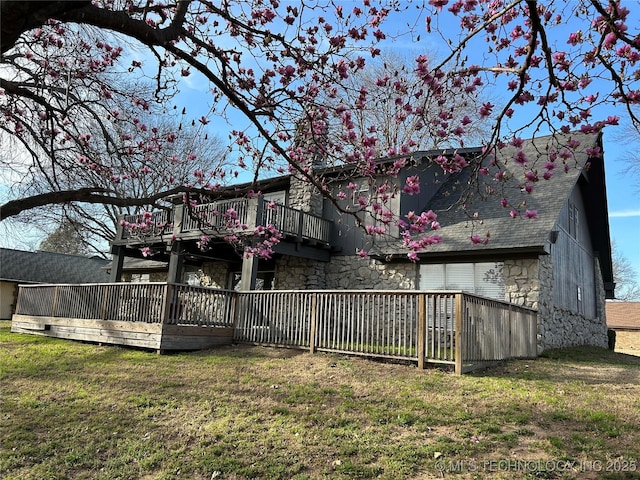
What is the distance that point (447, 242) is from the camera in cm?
1291

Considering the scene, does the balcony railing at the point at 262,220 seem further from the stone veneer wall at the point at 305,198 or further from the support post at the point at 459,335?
the support post at the point at 459,335

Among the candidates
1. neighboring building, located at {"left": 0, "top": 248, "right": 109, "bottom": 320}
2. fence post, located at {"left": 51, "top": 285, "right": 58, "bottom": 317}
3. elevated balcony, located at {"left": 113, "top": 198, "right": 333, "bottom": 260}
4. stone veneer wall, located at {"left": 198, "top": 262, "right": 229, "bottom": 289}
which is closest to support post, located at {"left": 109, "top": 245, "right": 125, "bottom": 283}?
elevated balcony, located at {"left": 113, "top": 198, "right": 333, "bottom": 260}

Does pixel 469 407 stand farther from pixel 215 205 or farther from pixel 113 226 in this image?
pixel 113 226

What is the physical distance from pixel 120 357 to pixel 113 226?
19.6 metres

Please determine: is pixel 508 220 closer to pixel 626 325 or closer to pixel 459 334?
pixel 459 334

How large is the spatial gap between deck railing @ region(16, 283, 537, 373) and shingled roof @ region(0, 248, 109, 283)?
16.1 m

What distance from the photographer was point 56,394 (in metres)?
6.71

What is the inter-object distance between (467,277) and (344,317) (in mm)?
5045

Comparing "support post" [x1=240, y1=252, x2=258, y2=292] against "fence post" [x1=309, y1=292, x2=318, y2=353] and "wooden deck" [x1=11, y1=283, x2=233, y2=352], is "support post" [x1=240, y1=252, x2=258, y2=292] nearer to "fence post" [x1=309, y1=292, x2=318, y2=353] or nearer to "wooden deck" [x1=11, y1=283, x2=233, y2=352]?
"wooden deck" [x1=11, y1=283, x2=233, y2=352]

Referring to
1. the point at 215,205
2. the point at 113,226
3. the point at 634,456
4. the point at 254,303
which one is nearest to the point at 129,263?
the point at 113,226

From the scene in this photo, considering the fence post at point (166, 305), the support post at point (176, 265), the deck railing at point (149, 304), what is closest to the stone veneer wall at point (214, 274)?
the support post at point (176, 265)

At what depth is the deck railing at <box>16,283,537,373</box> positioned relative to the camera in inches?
324

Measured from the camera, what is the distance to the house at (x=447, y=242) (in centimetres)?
1210

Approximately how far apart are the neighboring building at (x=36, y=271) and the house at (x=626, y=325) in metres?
32.0
